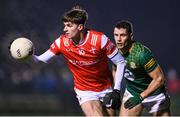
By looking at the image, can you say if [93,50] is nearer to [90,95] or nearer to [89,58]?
[89,58]

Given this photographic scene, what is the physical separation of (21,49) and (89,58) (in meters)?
0.82

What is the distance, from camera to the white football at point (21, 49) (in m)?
7.55

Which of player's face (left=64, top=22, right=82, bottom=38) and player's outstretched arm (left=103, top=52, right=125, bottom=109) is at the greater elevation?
player's face (left=64, top=22, right=82, bottom=38)

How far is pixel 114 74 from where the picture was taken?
7941 millimetres

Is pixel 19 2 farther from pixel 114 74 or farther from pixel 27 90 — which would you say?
pixel 114 74

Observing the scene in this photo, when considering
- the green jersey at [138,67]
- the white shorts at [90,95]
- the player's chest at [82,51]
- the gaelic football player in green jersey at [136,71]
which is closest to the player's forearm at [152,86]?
the gaelic football player in green jersey at [136,71]

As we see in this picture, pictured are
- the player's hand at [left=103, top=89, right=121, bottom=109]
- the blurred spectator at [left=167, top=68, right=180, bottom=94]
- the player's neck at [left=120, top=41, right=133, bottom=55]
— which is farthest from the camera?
the blurred spectator at [left=167, top=68, right=180, bottom=94]

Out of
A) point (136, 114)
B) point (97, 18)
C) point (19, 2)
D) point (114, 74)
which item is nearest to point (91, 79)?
point (114, 74)

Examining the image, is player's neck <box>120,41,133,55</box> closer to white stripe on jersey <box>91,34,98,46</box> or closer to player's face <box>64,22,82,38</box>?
white stripe on jersey <box>91,34,98,46</box>

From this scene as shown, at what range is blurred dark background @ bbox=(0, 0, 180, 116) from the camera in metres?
13.5

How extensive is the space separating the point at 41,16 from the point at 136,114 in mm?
6212

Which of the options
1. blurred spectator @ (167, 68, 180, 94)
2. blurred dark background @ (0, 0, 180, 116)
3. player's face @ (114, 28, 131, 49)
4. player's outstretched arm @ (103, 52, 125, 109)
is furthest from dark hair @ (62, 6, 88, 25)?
blurred spectator @ (167, 68, 180, 94)


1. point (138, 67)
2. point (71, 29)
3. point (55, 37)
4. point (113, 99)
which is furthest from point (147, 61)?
point (55, 37)

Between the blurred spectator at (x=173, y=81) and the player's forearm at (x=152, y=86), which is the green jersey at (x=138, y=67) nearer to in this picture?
the player's forearm at (x=152, y=86)
